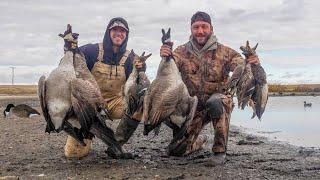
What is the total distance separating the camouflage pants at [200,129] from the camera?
334 inches

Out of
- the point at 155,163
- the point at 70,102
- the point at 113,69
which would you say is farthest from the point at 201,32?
the point at 70,102

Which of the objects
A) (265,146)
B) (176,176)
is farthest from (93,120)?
(265,146)

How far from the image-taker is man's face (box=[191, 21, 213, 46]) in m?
8.96

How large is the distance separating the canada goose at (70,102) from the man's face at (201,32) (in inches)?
83.8

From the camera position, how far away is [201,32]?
352 inches

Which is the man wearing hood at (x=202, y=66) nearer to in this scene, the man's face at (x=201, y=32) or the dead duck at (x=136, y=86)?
the man's face at (x=201, y=32)

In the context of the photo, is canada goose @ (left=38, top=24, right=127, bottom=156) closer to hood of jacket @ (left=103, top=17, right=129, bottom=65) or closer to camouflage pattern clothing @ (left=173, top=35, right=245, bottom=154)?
hood of jacket @ (left=103, top=17, right=129, bottom=65)

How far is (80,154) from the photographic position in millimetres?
9008

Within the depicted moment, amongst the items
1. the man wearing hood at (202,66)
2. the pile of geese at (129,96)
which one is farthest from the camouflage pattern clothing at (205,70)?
the pile of geese at (129,96)

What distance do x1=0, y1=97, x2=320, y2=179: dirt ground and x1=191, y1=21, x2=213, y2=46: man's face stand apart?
6.54ft

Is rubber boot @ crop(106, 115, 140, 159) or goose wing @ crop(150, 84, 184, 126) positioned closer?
goose wing @ crop(150, 84, 184, 126)

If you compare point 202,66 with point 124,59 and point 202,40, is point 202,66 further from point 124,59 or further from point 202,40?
point 124,59

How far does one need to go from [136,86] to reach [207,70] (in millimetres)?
1355

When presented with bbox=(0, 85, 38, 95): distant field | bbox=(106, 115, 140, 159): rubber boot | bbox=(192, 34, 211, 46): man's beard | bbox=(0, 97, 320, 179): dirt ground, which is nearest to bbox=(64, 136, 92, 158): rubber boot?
bbox=(0, 97, 320, 179): dirt ground
